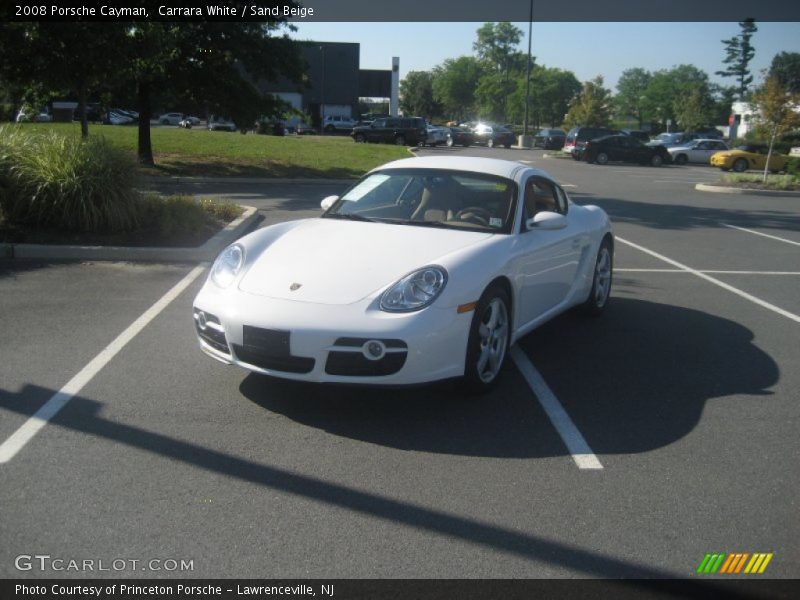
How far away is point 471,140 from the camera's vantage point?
1996 inches

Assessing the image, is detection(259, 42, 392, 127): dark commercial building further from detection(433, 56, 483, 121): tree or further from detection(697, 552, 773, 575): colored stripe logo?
detection(697, 552, 773, 575): colored stripe logo

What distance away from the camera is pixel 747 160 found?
33.4 meters

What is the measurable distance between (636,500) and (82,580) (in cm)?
243

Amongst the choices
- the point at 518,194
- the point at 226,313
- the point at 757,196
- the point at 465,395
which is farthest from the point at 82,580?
the point at 757,196

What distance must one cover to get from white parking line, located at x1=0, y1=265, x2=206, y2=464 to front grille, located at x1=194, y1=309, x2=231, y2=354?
885 millimetres

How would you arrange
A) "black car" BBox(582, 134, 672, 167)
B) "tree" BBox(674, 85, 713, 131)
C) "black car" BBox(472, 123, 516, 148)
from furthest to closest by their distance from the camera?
"tree" BBox(674, 85, 713, 131) → "black car" BBox(472, 123, 516, 148) → "black car" BBox(582, 134, 672, 167)

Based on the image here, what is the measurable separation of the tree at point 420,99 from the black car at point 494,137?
5504 cm

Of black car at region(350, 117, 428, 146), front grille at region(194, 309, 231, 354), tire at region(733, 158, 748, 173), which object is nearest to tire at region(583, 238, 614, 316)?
front grille at region(194, 309, 231, 354)

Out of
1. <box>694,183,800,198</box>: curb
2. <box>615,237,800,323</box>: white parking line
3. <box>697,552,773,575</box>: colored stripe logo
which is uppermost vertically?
<box>697,552,773,575</box>: colored stripe logo

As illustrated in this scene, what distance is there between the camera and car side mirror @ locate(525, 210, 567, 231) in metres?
5.44

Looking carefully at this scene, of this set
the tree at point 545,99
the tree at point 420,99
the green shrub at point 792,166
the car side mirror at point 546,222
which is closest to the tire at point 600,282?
the car side mirror at point 546,222

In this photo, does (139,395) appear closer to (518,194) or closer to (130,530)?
(130,530)

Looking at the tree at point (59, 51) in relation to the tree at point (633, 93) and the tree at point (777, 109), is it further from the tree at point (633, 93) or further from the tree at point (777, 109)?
the tree at point (633, 93)

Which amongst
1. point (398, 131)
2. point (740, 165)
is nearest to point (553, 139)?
point (398, 131)
